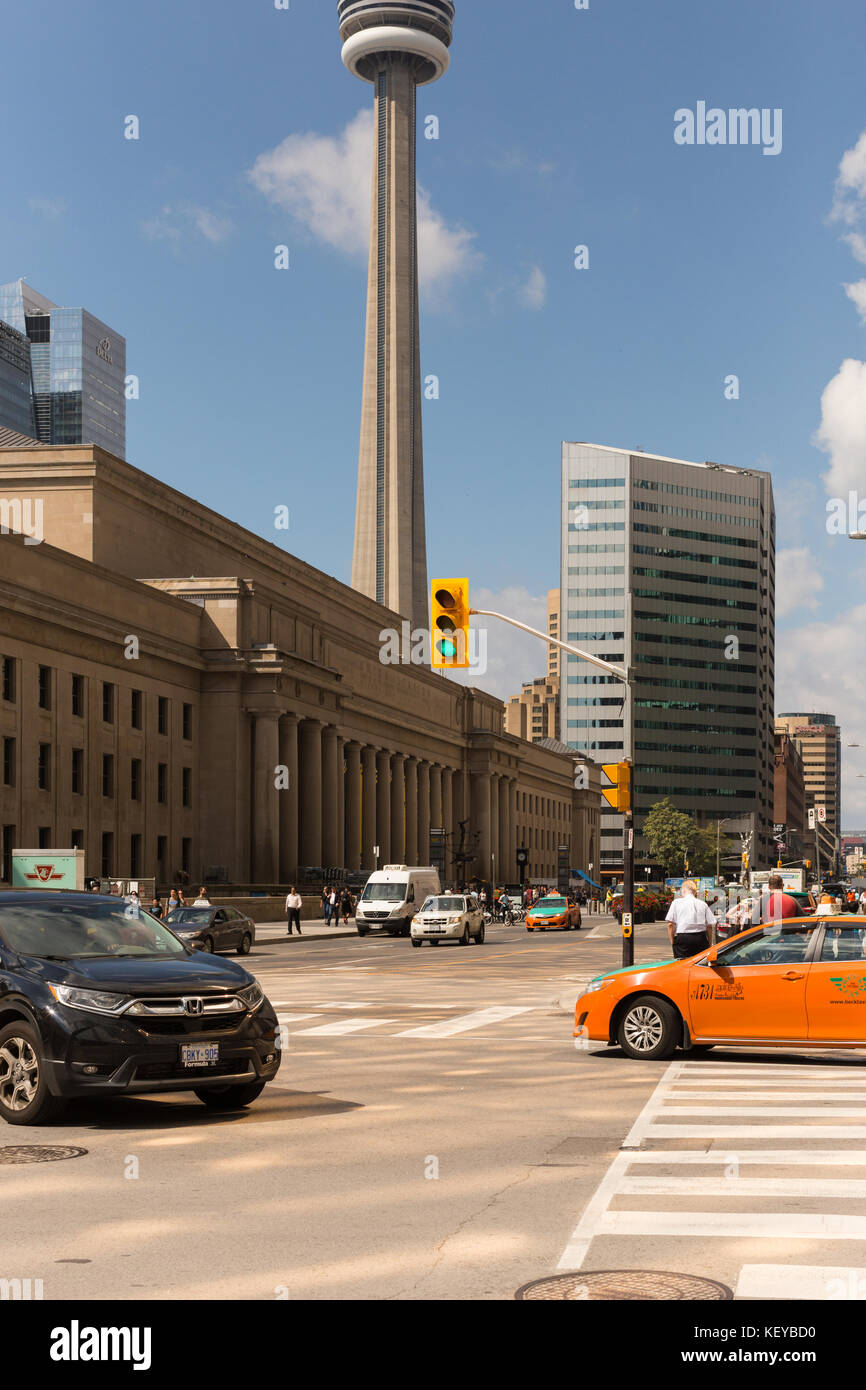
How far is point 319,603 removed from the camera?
117m

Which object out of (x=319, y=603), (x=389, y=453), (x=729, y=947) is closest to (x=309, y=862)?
(x=319, y=603)

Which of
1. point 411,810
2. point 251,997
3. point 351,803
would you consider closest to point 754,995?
point 251,997

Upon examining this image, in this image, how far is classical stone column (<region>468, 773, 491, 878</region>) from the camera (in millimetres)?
140875

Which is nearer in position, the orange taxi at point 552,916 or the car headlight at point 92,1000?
the car headlight at point 92,1000

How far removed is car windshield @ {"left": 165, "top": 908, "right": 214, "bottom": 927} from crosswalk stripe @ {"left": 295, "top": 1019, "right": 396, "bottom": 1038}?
22.2 m

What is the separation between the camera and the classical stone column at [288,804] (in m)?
89.2

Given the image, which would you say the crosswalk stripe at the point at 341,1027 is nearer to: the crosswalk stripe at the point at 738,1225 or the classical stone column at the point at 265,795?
the crosswalk stripe at the point at 738,1225

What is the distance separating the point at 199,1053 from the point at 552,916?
2282 inches

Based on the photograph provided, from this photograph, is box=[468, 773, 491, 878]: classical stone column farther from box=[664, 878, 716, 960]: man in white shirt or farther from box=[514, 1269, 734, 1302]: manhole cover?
box=[514, 1269, 734, 1302]: manhole cover

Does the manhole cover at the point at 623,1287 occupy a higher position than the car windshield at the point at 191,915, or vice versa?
the manhole cover at the point at 623,1287

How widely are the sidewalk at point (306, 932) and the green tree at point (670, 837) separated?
3789 inches

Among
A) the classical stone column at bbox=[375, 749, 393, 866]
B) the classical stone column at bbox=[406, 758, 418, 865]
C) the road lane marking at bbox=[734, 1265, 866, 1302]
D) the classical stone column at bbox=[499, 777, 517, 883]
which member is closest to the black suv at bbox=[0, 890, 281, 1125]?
the road lane marking at bbox=[734, 1265, 866, 1302]

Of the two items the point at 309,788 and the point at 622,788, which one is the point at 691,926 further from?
the point at 309,788

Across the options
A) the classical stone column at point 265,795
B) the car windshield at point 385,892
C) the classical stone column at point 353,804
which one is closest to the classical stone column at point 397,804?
the classical stone column at point 353,804
